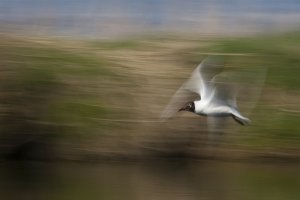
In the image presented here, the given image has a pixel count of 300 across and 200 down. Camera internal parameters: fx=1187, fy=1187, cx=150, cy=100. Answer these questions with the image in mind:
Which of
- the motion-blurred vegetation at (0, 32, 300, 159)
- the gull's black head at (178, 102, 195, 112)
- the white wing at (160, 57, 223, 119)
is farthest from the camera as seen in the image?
the motion-blurred vegetation at (0, 32, 300, 159)

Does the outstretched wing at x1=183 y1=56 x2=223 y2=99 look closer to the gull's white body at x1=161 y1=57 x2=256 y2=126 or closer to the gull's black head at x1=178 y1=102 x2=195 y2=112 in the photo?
the gull's white body at x1=161 y1=57 x2=256 y2=126

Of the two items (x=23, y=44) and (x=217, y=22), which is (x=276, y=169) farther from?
(x=23, y=44)

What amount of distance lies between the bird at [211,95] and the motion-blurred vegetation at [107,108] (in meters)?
0.19

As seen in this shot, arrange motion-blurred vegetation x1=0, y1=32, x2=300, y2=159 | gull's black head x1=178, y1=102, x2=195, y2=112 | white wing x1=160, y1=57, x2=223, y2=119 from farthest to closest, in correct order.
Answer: motion-blurred vegetation x1=0, y1=32, x2=300, y2=159, white wing x1=160, y1=57, x2=223, y2=119, gull's black head x1=178, y1=102, x2=195, y2=112

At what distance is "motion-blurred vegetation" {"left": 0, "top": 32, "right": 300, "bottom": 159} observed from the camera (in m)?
11.6

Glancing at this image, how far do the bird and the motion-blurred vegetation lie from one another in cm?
19

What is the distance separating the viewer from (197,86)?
10648 mm

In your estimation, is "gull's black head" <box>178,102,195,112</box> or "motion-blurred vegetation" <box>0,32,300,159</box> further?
"motion-blurred vegetation" <box>0,32,300,159</box>

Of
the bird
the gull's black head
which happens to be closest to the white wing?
the bird

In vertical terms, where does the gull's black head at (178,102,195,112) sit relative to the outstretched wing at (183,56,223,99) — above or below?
below

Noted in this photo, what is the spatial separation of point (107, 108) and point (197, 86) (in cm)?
136

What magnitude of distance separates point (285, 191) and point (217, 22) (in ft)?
8.25

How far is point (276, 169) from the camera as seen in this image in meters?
11.5

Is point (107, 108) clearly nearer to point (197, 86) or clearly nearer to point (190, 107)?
point (197, 86)
